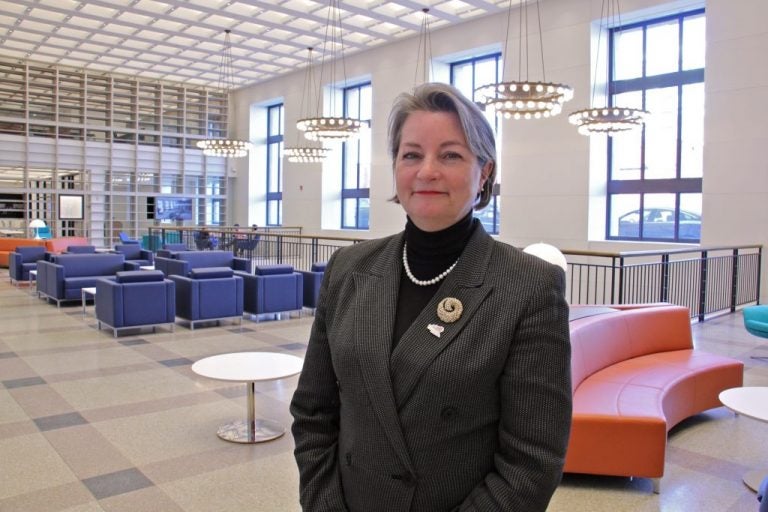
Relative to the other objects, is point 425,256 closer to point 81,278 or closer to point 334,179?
point 81,278

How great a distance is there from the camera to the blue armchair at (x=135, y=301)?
28.1ft

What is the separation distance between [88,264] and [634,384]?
10163mm

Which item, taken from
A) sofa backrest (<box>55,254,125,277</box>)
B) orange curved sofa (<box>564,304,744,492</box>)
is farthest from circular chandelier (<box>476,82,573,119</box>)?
sofa backrest (<box>55,254,125,277</box>)

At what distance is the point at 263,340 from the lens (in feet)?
27.8

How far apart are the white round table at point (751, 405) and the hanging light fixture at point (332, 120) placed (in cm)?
1149

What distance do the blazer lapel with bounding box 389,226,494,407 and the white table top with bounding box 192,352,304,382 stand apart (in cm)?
351

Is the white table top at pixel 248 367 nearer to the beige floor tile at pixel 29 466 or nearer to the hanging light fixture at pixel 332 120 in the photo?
the beige floor tile at pixel 29 466

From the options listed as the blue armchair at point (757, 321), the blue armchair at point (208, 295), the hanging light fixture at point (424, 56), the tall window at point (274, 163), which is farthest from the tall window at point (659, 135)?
the tall window at point (274, 163)

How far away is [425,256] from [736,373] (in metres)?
4.90

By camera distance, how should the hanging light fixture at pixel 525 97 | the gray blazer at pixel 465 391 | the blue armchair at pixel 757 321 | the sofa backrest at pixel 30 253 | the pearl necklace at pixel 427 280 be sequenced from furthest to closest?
the sofa backrest at pixel 30 253 → the hanging light fixture at pixel 525 97 → the blue armchair at pixel 757 321 → the pearl necklace at pixel 427 280 → the gray blazer at pixel 465 391

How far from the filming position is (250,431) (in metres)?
4.80

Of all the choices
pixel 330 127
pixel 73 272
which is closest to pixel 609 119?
pixel 330 127

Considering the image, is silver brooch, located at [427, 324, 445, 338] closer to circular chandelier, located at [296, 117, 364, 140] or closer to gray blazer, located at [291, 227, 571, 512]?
gray blazer, located at [291, 227, 571, 512]

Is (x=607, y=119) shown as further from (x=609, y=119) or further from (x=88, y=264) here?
(x=88, y=264)
